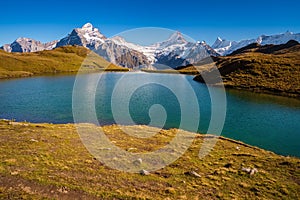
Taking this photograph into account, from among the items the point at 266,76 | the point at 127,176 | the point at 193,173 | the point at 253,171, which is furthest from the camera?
the point at 266,76

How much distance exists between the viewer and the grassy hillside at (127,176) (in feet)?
59.1

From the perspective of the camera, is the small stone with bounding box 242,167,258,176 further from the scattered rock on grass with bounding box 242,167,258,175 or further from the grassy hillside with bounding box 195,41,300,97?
the grassy hillside with bounding box 195,41,300,97

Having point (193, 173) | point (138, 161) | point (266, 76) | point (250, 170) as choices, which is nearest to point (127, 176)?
point (138, 161)

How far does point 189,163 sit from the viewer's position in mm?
25844

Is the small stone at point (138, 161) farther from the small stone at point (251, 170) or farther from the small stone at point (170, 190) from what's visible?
the small stone at point (251, 170)

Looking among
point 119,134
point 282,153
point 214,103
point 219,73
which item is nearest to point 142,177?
point 119,134

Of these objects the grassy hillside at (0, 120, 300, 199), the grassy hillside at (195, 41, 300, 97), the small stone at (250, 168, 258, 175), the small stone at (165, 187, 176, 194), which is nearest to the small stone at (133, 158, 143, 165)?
the grassy hillside at (0, 120, 300, 199)

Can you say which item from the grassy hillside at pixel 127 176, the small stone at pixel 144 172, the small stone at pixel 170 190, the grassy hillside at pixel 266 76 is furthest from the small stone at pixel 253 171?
the grassy hillside at pixel 266 76

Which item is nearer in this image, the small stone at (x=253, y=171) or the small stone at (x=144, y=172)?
the small stone at (x=144, y=172)

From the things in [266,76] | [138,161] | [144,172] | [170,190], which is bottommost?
[170,190]

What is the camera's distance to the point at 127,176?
21266 millimetres

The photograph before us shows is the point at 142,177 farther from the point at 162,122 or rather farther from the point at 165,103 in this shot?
the point at 165,103

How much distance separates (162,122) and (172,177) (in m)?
28.9

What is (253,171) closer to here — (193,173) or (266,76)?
(193,173)
